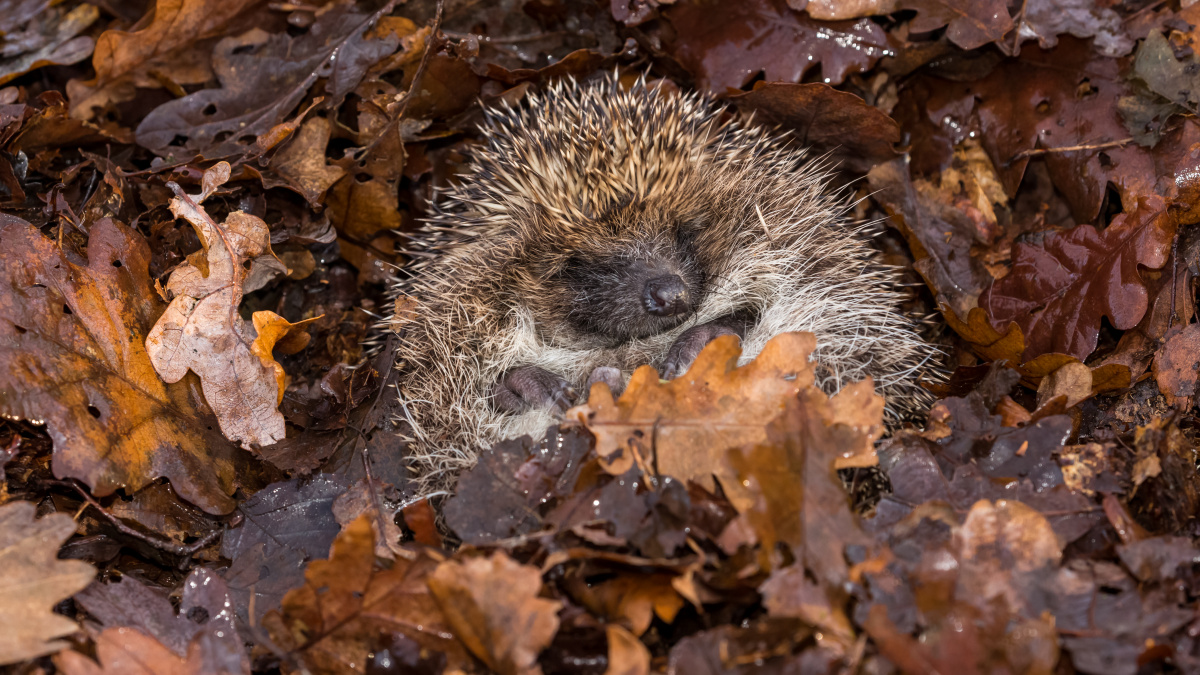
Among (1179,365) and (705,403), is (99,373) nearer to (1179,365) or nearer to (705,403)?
(705,403)

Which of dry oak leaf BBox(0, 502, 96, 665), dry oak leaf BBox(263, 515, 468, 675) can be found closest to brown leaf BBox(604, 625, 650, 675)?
dry oak leaf BBox(263, 515, 468, 675)

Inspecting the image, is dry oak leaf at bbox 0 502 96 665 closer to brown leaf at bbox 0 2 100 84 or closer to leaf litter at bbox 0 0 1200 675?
leaf litter at bbox 0 0 1200 675

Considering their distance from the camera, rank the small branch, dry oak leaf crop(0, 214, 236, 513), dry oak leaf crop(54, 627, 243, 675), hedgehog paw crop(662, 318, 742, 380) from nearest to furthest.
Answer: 1. dry oak leaf crop(54, 627, 243, 675)
2. dry oak leaf crop(0, 214, 236, 513)
3. hedgehog paw crop(662, 318, 742, 380)
4. the small branch

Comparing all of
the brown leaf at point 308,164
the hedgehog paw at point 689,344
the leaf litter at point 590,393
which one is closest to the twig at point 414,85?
the leaf litter at point 590,393

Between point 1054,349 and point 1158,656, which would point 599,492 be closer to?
point 1158,656

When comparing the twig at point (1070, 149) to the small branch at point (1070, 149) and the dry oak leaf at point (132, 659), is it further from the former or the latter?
the dry oak leaf at point (132, 659)

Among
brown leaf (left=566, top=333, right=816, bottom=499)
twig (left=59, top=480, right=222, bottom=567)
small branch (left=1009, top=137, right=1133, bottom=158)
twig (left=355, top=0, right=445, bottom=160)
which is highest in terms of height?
twig (left=355, top=0, right=445, bottom=160)

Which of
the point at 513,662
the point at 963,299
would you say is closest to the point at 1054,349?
the point at 963,299
